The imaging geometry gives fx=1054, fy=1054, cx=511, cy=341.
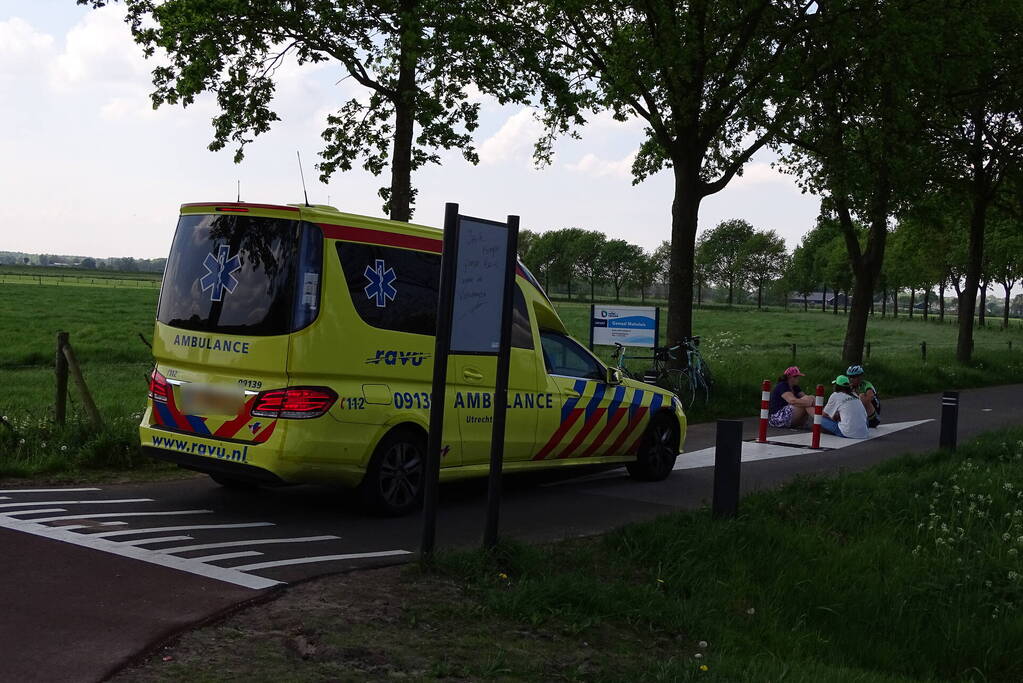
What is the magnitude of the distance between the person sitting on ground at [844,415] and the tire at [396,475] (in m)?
8.24

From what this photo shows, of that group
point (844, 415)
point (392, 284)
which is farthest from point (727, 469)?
point (844, 415)

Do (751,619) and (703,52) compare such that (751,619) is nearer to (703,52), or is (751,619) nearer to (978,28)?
(703,52)

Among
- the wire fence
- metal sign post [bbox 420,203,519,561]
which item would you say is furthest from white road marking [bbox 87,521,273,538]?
the wire fence

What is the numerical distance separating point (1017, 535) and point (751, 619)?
128 inches

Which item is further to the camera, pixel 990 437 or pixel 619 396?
pixel 990 437

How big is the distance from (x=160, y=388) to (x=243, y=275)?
1.19 metres

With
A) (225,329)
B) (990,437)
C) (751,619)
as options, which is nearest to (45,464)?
(225,329)

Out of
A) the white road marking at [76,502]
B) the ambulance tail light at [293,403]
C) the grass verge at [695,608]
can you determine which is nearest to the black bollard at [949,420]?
the grass verge at [695,608]

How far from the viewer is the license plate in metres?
7.73

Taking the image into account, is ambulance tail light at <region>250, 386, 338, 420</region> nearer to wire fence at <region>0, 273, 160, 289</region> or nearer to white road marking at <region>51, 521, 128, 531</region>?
white road marking at <region>51, 521, 128, 531</region>

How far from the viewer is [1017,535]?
8203 millimetres

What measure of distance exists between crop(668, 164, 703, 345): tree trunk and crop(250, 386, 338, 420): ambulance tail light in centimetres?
1251

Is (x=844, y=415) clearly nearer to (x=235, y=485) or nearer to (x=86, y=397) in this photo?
(x=235, y=485)

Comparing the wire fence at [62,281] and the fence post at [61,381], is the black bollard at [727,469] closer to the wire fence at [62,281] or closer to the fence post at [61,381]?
the fence post at [61,381]
